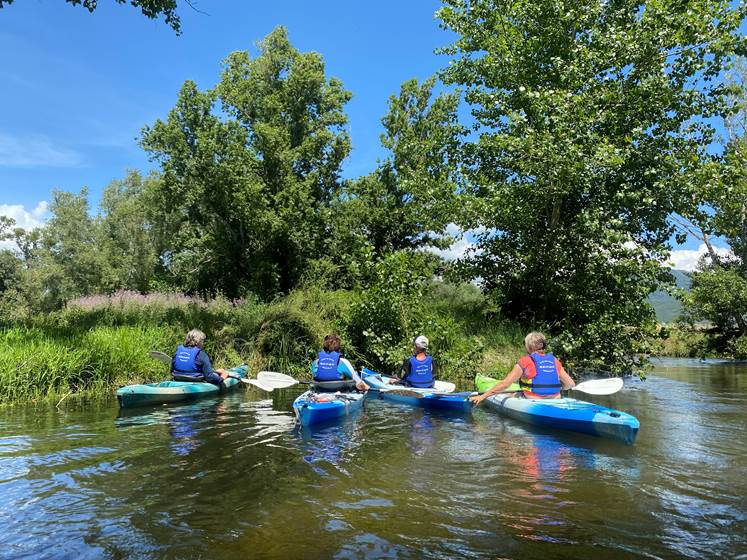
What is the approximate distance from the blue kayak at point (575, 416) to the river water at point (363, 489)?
180 mm

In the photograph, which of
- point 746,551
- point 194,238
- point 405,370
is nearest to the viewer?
point 746,551

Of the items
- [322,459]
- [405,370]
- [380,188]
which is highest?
[380,188]

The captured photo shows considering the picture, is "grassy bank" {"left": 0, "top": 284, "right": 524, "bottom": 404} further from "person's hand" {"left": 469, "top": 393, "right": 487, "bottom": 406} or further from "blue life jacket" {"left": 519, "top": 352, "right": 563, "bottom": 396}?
"blue life jacket" {"left": 519, "top": 352, "right": 563, "bottom": 396}

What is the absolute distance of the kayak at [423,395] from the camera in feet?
29.8

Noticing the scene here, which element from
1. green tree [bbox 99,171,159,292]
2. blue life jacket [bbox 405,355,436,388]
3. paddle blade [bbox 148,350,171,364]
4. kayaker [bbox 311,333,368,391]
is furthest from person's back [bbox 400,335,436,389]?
green tree [bbox 99,171,159,292]

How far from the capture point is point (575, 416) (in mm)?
7207

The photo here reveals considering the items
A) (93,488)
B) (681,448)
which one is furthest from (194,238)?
(681,448)

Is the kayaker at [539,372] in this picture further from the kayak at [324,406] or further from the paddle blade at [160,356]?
the paddle blade at [160,356]

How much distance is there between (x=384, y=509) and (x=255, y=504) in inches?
46.0

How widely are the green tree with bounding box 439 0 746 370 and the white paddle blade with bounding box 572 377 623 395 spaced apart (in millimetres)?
5022

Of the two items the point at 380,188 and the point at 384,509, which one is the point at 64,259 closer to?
the point at 380,188

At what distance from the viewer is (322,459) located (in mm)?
6047

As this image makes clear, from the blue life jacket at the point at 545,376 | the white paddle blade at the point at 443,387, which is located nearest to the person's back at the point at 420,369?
the white paddle blade at the point at 443,387

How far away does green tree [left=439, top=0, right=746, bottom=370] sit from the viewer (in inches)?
506
